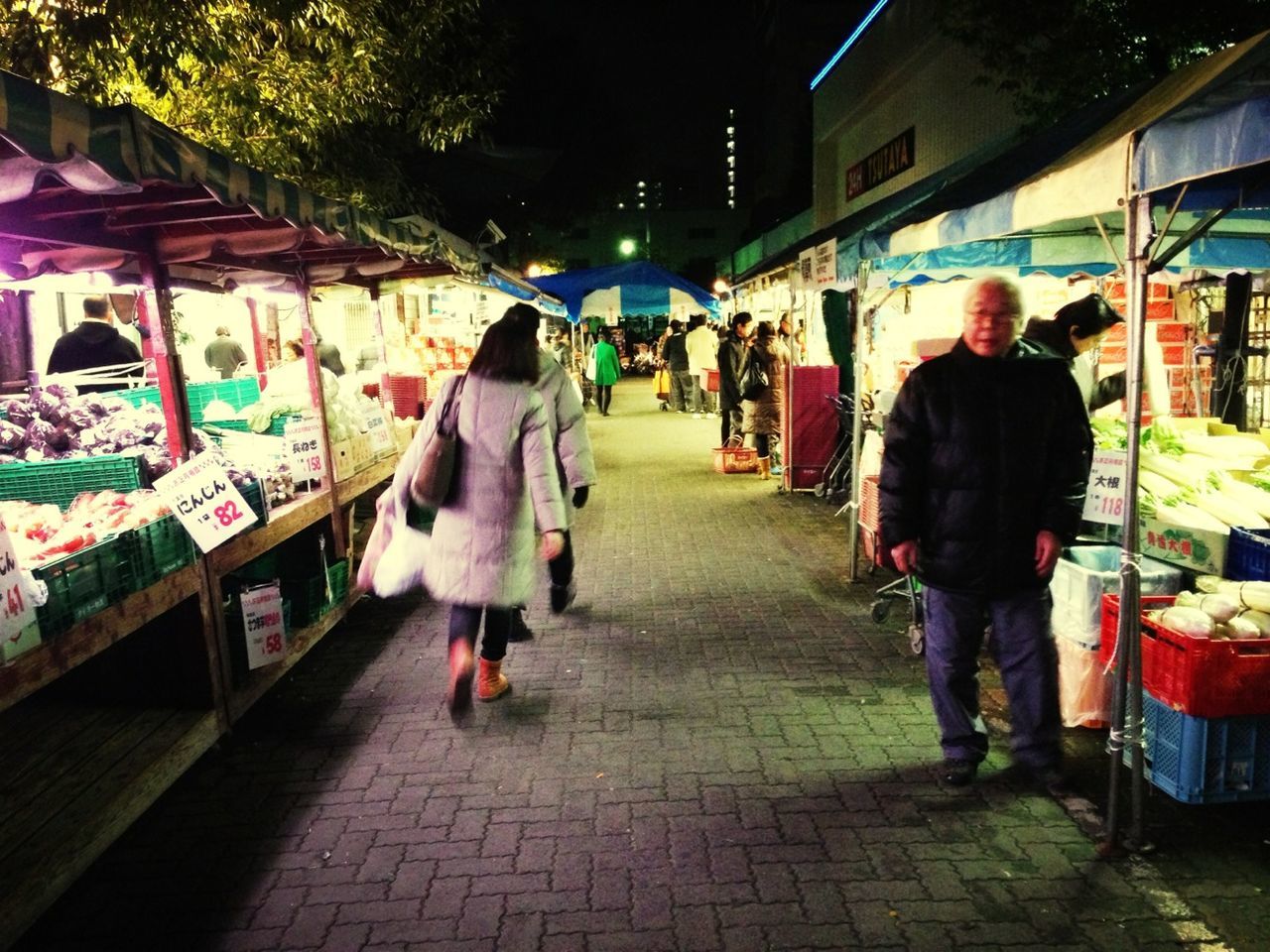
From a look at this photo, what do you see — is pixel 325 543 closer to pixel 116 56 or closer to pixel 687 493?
pixel 116 56

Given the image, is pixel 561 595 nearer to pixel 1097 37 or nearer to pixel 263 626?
pixel 263 626

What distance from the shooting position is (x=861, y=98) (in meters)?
19.2

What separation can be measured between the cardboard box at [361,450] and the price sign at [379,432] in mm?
100

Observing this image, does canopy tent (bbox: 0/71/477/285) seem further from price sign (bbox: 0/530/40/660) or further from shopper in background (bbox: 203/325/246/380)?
shopper in background (bbox: 203/325/246/380)

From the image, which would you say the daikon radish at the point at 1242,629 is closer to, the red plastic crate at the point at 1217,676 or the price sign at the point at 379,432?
the red plastic crate at the point at 1217,676

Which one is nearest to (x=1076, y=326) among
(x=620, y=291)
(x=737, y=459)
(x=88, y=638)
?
(x=88, y=638)

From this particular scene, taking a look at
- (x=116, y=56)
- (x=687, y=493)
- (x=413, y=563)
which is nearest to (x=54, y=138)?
(x=413, y=563)

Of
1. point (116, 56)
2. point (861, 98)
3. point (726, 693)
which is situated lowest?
point (726, 693)

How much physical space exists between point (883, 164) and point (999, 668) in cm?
1681

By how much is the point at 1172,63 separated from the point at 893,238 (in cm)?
511

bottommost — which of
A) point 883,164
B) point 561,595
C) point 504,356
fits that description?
point 561,595

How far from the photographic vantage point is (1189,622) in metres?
3.57

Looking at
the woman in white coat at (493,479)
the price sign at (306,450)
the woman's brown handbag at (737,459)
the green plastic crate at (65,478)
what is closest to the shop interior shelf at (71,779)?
the green plastic crate at (65,478)

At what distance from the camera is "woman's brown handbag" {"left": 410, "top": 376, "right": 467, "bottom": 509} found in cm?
420
